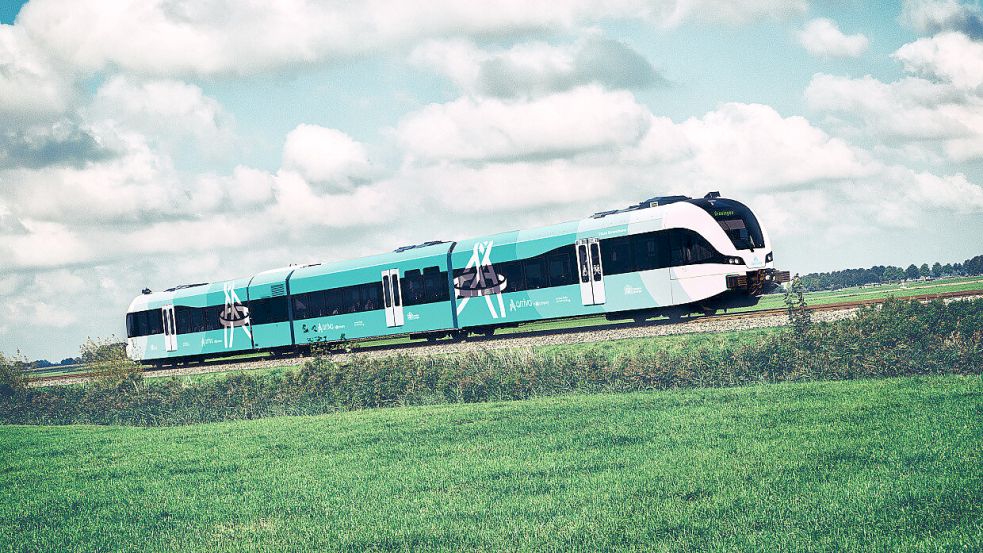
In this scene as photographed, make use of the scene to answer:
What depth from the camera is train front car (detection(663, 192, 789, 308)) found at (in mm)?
24438

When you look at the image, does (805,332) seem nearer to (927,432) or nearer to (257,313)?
(927,432)

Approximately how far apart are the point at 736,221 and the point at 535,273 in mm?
6288

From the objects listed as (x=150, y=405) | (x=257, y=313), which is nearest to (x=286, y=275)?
(x=257, y=313)

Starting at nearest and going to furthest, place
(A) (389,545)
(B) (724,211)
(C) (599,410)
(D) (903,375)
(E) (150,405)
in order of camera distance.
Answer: (A) (389,545)
(C) (599,410)
(D) (903,375)
(E) (150,405)
(B) (724,211)

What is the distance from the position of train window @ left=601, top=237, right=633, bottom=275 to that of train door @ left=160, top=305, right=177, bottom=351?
21.9 metres

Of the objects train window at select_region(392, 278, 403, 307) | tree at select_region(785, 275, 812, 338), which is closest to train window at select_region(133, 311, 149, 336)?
train window at select_region(392, 278, 403, 307)

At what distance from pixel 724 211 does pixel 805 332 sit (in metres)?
8.19

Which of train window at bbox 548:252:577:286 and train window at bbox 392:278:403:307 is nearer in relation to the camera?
train window at bbox 548:252:577:286

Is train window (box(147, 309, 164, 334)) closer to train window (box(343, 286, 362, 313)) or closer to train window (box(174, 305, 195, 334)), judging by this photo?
train window (box(174, 305, 195, 334))

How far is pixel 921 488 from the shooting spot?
27.8ft

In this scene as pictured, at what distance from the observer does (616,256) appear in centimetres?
2581

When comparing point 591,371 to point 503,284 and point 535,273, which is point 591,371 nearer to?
point 535,273

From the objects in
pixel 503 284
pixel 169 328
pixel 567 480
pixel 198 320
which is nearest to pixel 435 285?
pixel 503 284

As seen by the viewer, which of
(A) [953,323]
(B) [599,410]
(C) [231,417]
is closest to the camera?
(B) [599,410]
